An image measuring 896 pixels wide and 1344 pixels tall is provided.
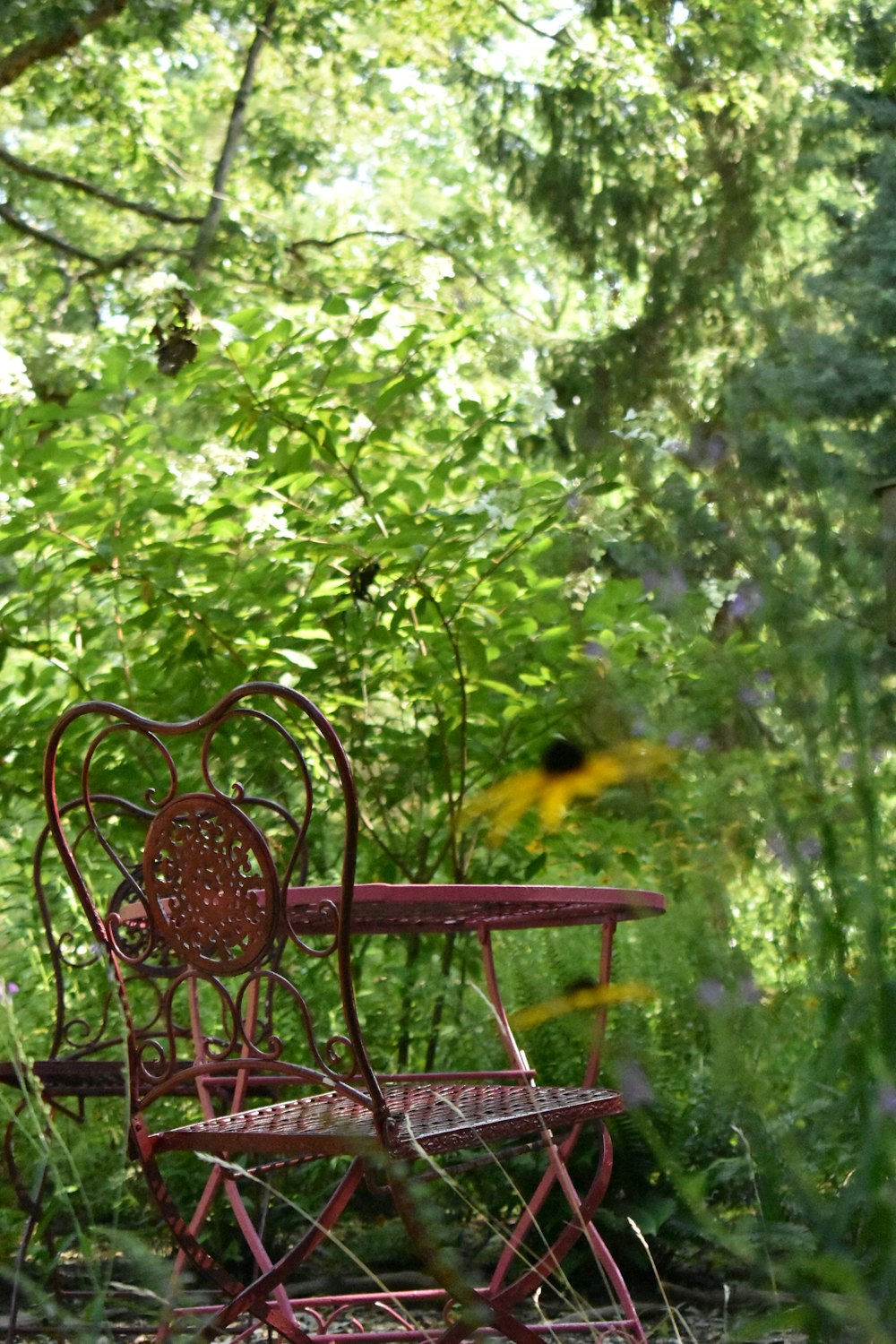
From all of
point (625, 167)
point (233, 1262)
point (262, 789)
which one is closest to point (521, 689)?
point (262, 789)

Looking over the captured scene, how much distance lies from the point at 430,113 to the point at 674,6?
604cm

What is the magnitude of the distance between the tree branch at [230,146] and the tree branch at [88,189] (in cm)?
13

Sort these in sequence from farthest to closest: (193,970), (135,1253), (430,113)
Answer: (430,113) → (193,970) → (135,1253)

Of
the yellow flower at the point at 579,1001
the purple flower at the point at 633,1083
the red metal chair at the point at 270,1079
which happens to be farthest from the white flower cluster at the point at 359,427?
the purple flower at the point at 633,1083

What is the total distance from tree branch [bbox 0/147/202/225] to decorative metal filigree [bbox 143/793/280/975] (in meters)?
9.04

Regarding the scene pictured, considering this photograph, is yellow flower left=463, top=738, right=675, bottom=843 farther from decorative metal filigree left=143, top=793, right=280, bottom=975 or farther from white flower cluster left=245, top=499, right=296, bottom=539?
decorative metal filigree left=143, top=793, right=280, bottom=975

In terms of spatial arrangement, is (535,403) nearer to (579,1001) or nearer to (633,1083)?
(579,1001)

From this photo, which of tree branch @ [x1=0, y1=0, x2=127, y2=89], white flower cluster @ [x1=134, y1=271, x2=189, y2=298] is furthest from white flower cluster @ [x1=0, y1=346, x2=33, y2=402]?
tree branch @ [x1=0, y1=0, x2=127, y2=89]

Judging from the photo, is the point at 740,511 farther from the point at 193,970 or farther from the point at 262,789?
the point at 262,789

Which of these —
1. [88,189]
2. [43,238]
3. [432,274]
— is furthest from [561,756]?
[43,238]

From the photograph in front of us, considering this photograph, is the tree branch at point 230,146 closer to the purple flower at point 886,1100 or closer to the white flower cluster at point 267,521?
the white flower cluster at point 267,521

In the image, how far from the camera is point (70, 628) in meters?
3.58

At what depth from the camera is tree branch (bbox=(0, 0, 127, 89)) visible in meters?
8.09

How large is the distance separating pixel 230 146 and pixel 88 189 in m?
1.33
